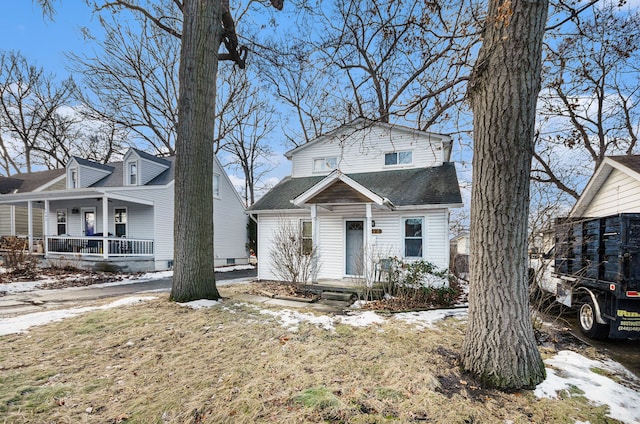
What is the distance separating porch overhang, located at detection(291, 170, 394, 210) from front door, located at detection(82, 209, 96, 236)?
562 inches

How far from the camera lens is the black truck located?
15.8 feet

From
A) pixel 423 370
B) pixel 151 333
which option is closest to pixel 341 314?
pixel 423 370

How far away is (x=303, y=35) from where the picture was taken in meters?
10.1

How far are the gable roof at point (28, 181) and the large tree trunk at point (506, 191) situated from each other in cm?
2689

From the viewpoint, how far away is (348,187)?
9.04 m

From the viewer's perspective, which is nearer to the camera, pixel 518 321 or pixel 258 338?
pixel 518 321

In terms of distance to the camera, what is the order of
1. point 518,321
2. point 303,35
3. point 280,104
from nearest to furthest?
1. point 518,321
2. point 303,35
3. point 280,104

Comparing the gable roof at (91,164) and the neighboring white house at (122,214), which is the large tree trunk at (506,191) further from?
the gable roof at (91,164)

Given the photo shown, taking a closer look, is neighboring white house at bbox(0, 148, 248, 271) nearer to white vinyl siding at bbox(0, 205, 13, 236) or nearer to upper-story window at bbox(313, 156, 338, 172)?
white vinyl siding at bbox(0, 205, 13, 236)

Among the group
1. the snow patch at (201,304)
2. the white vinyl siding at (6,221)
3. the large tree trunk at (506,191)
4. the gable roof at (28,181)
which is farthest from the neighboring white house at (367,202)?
the white vinyl siding at (6,221)

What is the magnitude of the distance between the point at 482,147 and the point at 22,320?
8.17m

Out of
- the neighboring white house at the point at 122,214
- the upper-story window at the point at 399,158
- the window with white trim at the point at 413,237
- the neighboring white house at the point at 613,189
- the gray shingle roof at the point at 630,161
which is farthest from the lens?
the neighboring white house at the point at 122,214

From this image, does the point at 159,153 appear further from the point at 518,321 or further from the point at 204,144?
the point at 518,321

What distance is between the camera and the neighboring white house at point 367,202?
9.12 m
